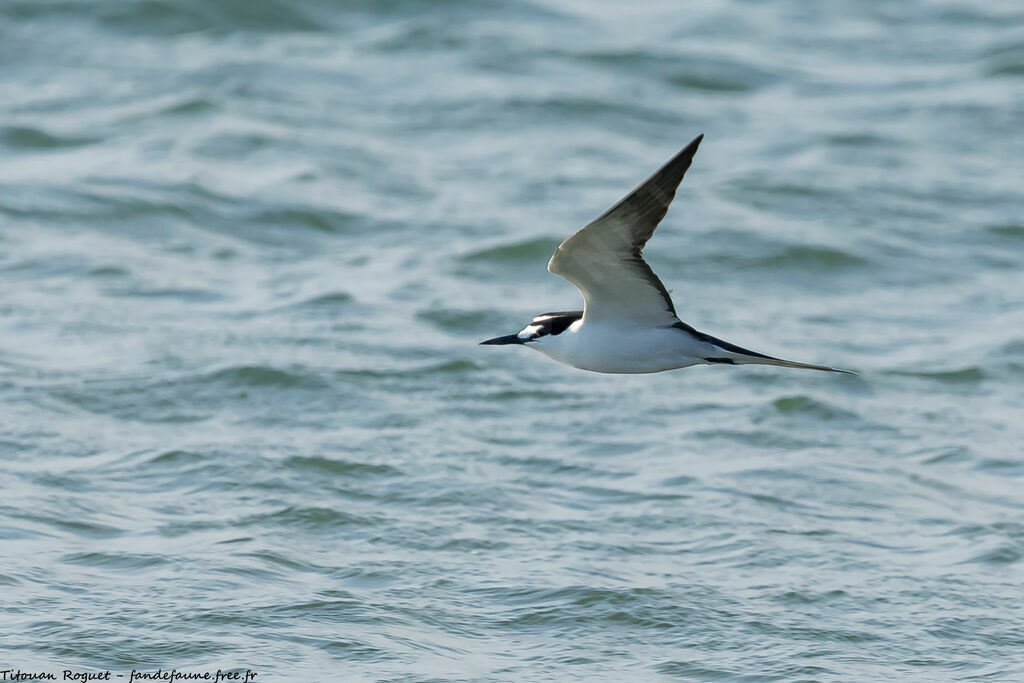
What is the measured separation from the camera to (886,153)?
15539mm

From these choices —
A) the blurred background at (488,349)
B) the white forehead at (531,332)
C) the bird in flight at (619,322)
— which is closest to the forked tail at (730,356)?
the bird in flight at (619,322)

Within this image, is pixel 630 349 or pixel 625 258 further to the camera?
pixel 630 349

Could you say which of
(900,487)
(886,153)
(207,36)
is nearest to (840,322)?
(900,487)

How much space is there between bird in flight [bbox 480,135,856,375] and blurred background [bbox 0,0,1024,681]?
166 centimetres

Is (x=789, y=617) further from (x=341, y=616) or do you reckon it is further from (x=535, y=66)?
(x=535, y=66)

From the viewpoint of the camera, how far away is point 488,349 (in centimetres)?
1140

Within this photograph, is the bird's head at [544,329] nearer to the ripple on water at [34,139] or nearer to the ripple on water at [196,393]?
the ripple on water at [196,393]

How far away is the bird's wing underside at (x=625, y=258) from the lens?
18.3ft

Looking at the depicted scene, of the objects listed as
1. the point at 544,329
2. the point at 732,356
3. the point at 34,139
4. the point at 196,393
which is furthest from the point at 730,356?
the point at 34,139

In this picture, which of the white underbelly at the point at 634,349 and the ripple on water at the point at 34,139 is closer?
the white underbelly at the point at 634,349

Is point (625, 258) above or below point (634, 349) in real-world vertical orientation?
above

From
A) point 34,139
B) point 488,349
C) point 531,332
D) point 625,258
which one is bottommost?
point 488,349

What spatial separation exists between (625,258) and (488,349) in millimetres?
5422

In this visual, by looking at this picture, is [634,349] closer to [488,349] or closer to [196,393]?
[196,393]
